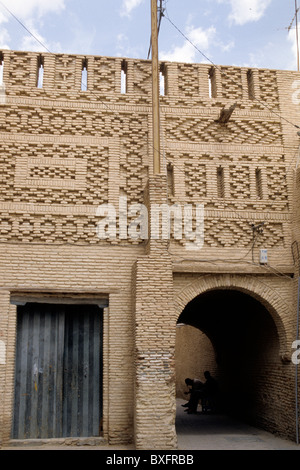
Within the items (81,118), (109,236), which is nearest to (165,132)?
(81,118)

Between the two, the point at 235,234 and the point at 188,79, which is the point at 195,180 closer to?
the point at 235,234

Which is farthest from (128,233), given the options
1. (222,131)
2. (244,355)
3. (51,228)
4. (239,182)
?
(244,355)

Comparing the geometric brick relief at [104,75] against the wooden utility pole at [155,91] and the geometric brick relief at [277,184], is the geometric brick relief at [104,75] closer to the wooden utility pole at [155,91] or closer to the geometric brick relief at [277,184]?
the wooden utility pole at [155,91]

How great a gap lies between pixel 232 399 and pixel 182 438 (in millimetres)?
3653

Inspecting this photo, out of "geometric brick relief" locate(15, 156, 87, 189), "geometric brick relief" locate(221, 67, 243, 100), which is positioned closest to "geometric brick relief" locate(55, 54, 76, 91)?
"geometric brick relief" locate(15, 156, 87, 189)

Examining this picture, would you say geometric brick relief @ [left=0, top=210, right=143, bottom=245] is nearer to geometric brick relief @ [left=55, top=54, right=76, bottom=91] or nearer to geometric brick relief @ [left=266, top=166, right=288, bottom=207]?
geometric brick relief @ [left=55, top=54, right=76, bottom=91]

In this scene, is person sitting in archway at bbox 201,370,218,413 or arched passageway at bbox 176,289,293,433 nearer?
arched passageway at bbox 176,289,293,433

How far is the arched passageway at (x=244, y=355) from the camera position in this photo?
28.4 ft

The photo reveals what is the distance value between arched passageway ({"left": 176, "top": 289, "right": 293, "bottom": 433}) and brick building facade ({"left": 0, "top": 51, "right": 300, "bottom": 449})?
0.20 feet

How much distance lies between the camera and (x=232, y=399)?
11.5 m

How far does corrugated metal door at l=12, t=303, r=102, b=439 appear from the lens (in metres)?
7.47

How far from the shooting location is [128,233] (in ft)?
26.3

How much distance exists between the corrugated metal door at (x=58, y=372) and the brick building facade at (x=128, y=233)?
22 mm

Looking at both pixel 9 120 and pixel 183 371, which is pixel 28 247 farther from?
pixel 183 371
